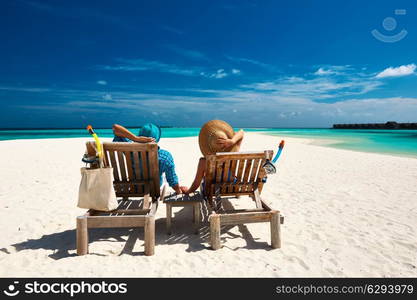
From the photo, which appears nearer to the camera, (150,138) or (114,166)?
(150,138)

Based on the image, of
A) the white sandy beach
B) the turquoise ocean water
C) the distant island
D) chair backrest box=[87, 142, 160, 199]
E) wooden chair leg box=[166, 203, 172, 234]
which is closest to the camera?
the white sandy beach

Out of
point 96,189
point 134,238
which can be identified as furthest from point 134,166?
point 134,238

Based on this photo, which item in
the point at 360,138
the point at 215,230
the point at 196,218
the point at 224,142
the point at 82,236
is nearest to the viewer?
the point at 82,236

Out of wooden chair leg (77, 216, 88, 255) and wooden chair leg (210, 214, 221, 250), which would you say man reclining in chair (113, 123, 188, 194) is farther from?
wooden chair leg (77, 216, 88, 255)

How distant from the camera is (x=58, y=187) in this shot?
6340 millimetres

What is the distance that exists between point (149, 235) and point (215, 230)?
77cm

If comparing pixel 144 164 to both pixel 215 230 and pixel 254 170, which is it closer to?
pixel 215 230

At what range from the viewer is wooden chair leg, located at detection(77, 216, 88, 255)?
3.06 metres

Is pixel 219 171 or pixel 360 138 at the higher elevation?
pixel 219 171

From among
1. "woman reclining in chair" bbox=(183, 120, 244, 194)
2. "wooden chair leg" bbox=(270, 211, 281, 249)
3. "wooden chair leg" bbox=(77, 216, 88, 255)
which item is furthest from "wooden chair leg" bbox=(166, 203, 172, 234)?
"wooden chair leg" bbox=(270, 211, 281, 249)

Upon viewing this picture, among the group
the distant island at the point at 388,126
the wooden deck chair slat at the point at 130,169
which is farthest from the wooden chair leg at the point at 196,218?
the distant island at the point at 388,126

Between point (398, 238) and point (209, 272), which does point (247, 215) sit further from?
point (398, 238)

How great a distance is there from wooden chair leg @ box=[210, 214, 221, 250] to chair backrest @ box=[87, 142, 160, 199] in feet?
3.29

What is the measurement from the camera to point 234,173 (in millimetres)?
3705
